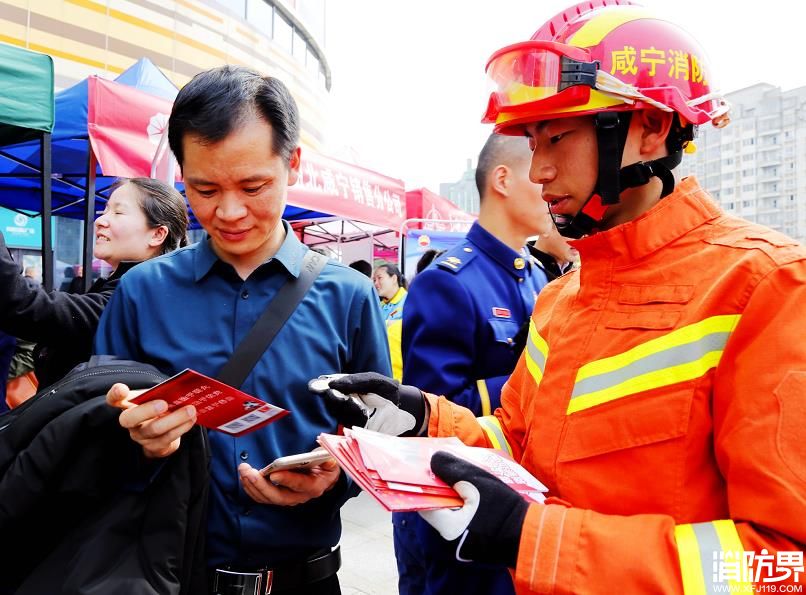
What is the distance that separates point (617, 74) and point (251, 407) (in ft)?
3.40

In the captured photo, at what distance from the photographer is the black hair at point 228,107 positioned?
4.73 feet

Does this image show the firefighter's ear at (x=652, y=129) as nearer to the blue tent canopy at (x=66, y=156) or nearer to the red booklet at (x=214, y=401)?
the red booklet at (x=214, y=401)

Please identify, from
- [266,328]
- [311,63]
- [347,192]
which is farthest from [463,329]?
[311,63]

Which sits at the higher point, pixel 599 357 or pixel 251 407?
pixel 599 357

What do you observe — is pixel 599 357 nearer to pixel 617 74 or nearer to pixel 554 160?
pixel 554 160

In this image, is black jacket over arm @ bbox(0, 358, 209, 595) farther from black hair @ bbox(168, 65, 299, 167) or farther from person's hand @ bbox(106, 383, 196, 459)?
black hair @ bbox(168, 65, 299, 167)

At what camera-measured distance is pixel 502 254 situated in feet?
7.91

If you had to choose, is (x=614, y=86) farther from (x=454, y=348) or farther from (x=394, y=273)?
(x=394, y=273)

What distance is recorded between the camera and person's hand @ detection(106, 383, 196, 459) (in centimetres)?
110

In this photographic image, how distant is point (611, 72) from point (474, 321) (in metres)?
1.09

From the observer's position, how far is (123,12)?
43.4ft

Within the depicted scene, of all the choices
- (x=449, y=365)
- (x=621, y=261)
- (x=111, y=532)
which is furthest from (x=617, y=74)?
(x=111, y=532)

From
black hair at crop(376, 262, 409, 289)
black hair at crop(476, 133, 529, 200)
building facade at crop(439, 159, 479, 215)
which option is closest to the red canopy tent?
black hair at crop(376, 262, 409, 289)

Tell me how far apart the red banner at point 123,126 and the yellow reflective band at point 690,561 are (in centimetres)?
410
